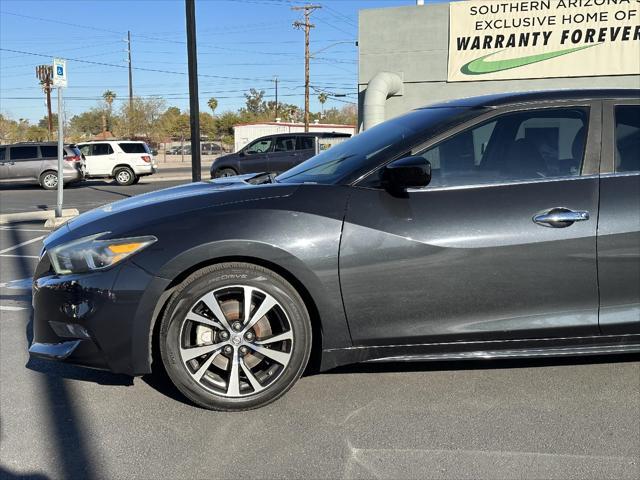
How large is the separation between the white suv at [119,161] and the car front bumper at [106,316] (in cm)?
2118

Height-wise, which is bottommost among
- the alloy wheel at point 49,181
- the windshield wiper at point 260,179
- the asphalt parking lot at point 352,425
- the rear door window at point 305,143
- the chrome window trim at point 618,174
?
the asphalt parking lot at point 352,425

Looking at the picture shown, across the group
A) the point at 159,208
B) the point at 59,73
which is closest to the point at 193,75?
the point at 59,73


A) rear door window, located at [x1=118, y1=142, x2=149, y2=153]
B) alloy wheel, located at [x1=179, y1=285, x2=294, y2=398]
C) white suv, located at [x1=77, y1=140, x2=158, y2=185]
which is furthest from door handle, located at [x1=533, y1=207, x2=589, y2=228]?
rear door window, located at [x1=118, y1=142, x2=149, y2=153]

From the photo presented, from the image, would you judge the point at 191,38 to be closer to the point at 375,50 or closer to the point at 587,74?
the point at 375,50

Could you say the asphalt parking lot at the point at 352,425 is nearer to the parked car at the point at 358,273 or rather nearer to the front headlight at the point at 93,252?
the parked car at the point at 358,273

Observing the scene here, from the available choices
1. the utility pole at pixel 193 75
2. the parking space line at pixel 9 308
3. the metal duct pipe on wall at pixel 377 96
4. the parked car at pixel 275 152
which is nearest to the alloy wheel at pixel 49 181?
the parked car at pixel 275 152

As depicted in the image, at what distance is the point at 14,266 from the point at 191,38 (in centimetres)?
628

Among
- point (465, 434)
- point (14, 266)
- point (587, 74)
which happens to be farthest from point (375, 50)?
point (465, 434)

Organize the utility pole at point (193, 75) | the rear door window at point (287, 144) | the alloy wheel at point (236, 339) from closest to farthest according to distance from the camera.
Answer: the alloy wheel at point (236, 339) → the utility pole at point (193, 75) → the rear door window at point (287, 144)

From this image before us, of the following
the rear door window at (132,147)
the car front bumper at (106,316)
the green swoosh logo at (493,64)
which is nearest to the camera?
Result: the car front bumper at (106,316)

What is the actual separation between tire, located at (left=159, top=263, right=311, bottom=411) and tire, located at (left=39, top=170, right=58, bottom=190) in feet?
66.8

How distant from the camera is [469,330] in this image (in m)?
3.16

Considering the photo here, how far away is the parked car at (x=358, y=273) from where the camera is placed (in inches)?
119

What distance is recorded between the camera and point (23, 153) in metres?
21.7
